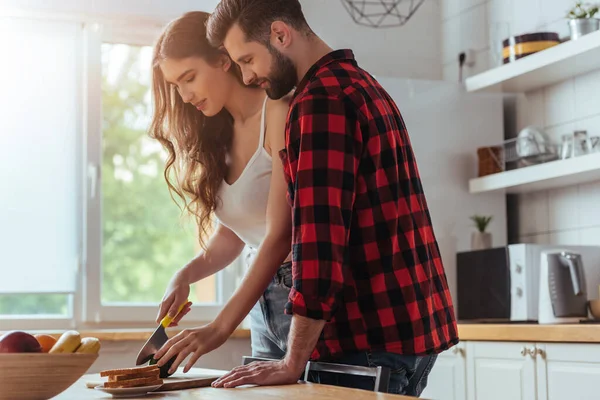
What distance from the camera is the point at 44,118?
11.7 ft

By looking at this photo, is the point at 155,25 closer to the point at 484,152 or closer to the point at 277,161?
the point at 484,152

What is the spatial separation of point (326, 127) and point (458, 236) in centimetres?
243

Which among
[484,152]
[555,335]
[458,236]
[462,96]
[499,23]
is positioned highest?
[499,23]

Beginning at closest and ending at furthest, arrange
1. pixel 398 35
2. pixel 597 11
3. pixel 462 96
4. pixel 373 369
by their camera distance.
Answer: pixel 373 369 → pixel 597 11 → pixel 462 96 → pixel 398 35

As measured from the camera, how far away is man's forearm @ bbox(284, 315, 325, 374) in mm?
1364

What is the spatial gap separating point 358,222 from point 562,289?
1.72m

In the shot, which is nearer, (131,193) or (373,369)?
(373,369)

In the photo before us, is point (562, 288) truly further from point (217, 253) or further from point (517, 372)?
point (217, 253)

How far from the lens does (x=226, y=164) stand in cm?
189

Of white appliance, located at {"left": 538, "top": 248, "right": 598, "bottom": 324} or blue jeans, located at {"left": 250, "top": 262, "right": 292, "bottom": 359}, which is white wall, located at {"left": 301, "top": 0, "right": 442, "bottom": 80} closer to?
white appliance, located at {"left": 538, "top": 248, "right": 598, "bottom": 324}

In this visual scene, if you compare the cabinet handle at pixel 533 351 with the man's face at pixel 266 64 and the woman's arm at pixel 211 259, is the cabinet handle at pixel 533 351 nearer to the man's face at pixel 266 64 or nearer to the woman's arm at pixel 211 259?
the woman's arm at pixel 211 259

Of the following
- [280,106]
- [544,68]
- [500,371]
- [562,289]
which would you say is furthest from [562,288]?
[280,106]

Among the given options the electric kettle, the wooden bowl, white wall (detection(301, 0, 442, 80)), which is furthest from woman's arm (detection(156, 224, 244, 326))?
white wall (detection(301, 0, 442, 80))

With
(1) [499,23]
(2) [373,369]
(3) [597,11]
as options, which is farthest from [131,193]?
(2) [373,369]
